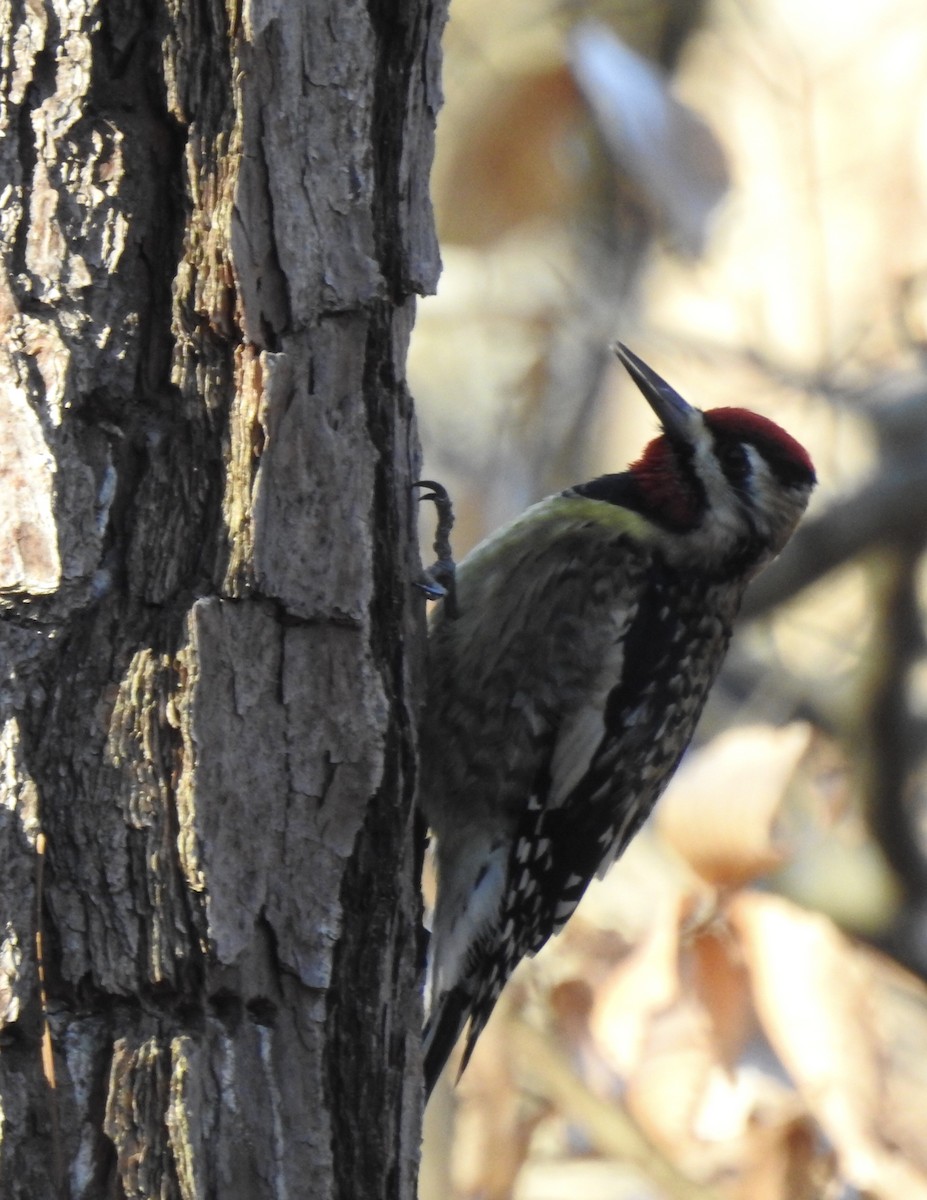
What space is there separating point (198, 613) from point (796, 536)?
3541 millimetres

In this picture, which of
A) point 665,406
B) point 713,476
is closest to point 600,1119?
point 713,476

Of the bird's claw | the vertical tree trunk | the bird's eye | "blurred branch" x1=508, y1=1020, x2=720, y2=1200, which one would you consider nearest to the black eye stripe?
the bird's eye

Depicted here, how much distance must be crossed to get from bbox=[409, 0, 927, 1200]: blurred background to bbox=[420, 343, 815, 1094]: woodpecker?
1.85 ft

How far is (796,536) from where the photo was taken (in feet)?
16.1

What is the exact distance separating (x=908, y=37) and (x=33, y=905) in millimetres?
6029

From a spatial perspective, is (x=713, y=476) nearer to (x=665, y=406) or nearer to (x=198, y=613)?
(x=665, y=406)

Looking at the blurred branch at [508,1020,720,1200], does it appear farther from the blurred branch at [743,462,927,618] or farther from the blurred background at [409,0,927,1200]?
the blurred branch at [743,462,927,618]

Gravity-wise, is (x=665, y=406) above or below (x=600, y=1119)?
above

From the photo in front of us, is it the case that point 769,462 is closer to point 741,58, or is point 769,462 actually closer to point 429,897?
point 429,897

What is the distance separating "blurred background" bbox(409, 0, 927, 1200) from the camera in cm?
357

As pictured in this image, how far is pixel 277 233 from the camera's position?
5.54 ft

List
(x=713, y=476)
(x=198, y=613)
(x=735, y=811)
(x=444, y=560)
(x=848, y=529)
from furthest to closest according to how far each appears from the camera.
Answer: (x=848, y=529), (x=735, y=811), (x=713, y=476), (x=444, y=560), (x=198, y=613)

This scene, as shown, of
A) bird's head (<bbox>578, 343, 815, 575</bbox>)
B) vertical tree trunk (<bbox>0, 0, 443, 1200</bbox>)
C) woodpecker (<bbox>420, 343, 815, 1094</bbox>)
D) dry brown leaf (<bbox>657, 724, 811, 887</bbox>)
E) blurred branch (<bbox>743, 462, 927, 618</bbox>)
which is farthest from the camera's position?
blurred branch (<bbox>743, 462, 927, 618</bbox>)

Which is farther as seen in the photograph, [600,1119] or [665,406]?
[600,1119]
